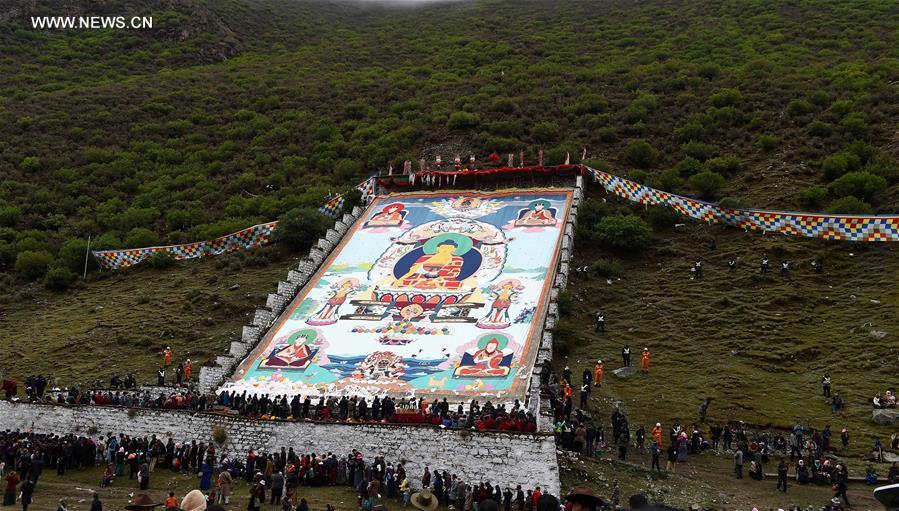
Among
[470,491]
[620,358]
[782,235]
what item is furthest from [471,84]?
[470,491]

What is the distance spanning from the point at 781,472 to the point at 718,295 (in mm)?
11897

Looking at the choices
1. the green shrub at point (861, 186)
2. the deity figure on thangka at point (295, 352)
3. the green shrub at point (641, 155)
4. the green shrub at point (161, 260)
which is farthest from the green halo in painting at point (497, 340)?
the green shrub at point (641, 155)

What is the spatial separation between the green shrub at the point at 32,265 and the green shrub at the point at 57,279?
1466 millimetres

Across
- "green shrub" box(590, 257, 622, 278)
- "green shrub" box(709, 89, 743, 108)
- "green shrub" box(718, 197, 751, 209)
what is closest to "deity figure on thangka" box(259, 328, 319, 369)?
"green shrub" box(590, 257, 622, 278)

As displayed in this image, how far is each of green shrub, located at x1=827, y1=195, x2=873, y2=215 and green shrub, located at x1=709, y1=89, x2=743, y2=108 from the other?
57.1ft

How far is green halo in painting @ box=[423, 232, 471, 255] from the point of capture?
33.4 meters

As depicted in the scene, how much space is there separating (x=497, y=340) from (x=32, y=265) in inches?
960

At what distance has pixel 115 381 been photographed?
25.9m

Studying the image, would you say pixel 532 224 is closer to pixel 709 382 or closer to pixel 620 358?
pixel 620 358

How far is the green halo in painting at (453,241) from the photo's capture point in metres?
33.4

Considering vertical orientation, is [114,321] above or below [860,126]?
below

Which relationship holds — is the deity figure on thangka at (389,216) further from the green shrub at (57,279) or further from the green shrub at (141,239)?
the green shrub at (57,279)

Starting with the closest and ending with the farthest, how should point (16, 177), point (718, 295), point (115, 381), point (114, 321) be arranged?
point (115, 381) → point (718, 295) → point (114, 321) → point (16, 177)

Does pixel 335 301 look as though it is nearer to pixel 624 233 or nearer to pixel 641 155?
pixel 624 233
